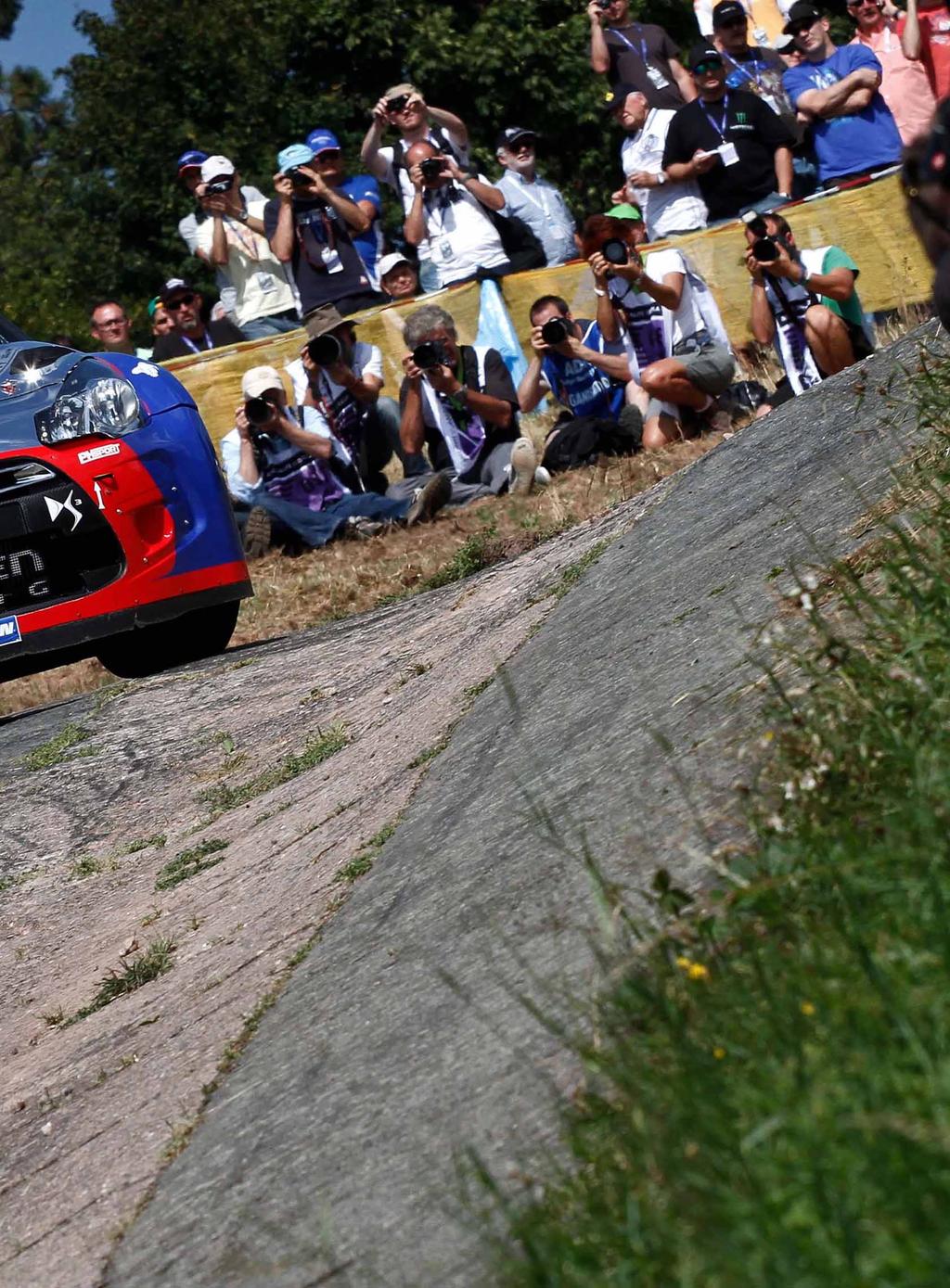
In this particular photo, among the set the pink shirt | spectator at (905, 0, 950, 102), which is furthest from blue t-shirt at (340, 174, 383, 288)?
spectator at (905, 0, 950, 102)

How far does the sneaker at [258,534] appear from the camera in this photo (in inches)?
437

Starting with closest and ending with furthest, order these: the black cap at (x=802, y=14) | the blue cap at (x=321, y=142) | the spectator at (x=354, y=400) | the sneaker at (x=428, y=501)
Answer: the sneaker at (x=428, y=501)
the spectator at (x=354, y=400)
the black cap at (x=802, y=14)
the blue cap at (x=321, y=142)

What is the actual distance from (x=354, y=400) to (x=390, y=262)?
1.06 m

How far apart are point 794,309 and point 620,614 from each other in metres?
5.19

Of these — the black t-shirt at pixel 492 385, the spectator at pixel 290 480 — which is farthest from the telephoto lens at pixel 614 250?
the spectator at pixel 290 480

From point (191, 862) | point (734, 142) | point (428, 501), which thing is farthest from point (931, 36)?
point (191, 862)

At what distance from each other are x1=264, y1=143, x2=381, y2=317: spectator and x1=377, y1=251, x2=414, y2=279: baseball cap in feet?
1.00

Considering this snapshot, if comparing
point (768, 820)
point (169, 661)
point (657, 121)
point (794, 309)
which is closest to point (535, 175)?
point (657, 121)

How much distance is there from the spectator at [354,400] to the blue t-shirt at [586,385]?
3.29 ft

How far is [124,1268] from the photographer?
2873 millimetres

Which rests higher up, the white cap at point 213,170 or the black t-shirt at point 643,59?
the white cap at point 213,170

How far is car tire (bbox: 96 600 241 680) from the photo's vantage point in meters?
7.87

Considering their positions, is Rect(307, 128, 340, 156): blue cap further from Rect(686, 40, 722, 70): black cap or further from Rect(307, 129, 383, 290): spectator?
Rect(686, 40, 722, 70): black cap

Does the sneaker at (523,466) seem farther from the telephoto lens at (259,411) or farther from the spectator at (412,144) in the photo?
the spectator at (412,144)
